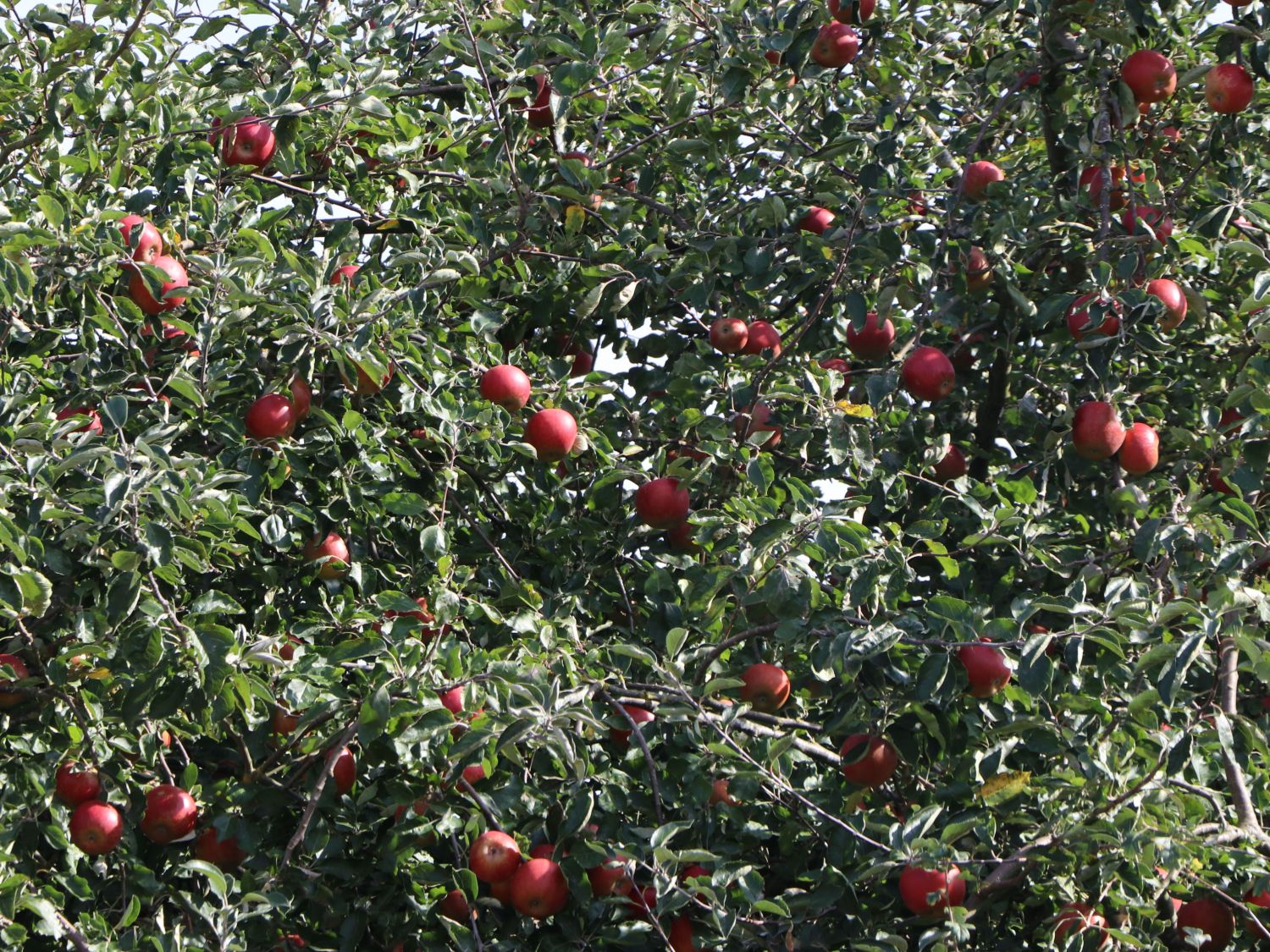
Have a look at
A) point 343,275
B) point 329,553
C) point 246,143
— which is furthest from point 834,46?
point 329,553

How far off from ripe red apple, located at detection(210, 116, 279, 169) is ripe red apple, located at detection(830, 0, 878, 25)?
1.51 metres

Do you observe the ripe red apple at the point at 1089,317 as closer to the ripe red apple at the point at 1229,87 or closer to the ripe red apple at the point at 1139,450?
the ripe red apple at the point at 1139,450

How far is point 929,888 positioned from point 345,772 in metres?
1.25

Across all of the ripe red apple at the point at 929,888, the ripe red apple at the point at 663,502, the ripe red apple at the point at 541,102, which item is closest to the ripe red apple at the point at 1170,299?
the ripe red apple at the point at 663,502

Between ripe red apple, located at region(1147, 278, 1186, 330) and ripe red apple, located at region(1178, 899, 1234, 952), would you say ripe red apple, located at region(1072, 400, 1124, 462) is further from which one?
ripe red apple, located at region(1178, 899, 1234, 952)

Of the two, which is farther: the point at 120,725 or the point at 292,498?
the point at 292,498

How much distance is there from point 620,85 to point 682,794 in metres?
2.29

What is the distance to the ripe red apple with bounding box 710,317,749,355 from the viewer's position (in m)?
4.05

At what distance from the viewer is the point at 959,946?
3172 millimetres

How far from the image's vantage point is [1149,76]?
3.76 meters

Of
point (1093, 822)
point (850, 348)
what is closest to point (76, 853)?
point (1093, 822)

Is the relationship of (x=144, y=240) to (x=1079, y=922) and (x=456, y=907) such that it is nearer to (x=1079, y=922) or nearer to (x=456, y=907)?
(x=456, y=907)

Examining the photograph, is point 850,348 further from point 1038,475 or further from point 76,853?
point 76,853

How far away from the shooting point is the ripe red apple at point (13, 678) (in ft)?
9.95
